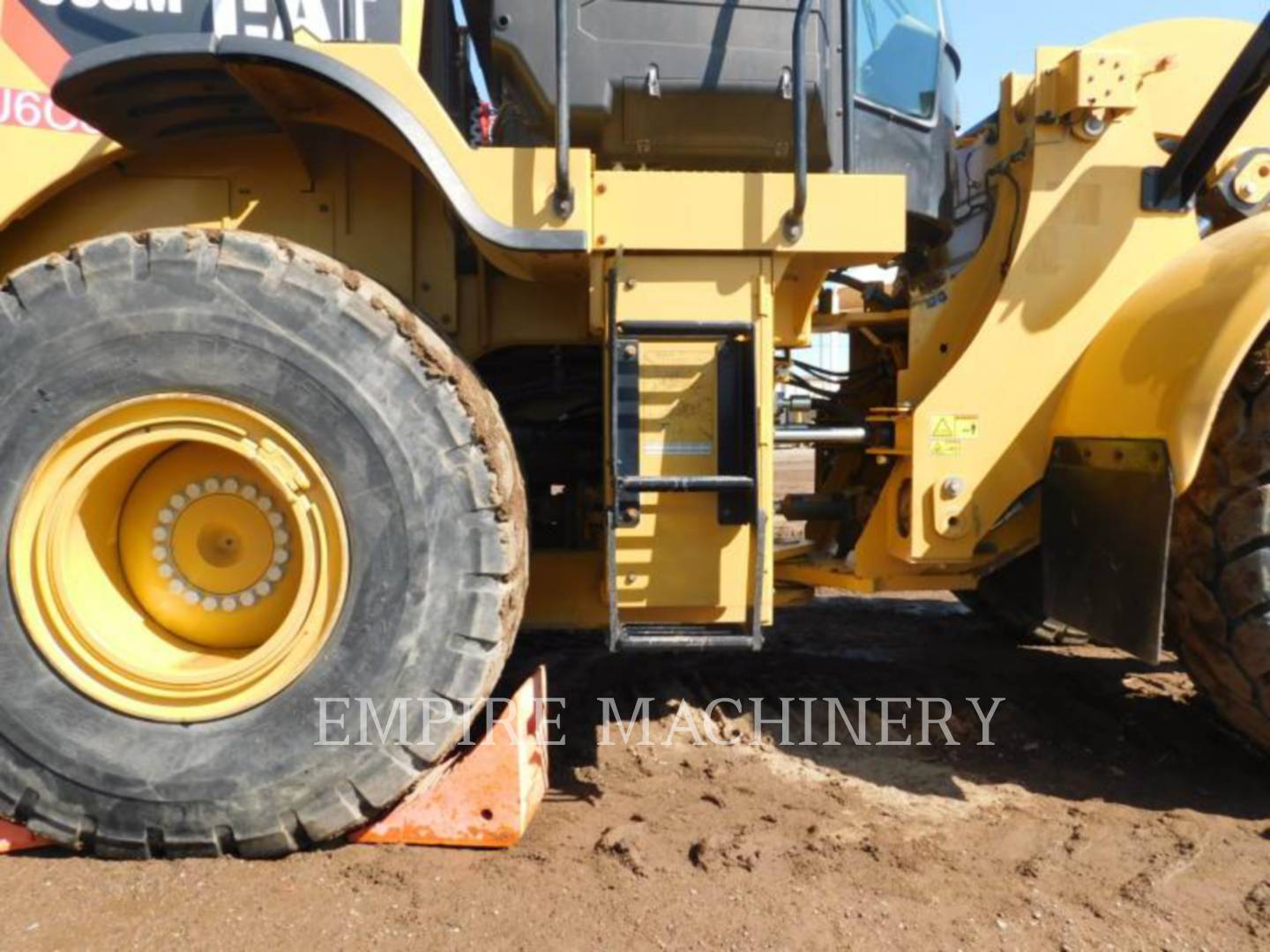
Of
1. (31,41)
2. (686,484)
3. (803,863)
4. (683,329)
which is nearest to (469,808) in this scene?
(803,863)

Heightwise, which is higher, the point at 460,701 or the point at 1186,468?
the point at 1186,468

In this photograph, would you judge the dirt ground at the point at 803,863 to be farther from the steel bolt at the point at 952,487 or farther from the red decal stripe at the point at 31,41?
the red decal stripe at the point at 31,41

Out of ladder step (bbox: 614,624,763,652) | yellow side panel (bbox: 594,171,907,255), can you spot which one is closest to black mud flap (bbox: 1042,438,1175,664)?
yellow side panel (bbox: 594,171,907,255)

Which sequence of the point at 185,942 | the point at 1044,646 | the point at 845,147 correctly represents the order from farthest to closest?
the point at 1044,646, the point at 845,147, the point at 185,942

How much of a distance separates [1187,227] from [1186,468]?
36.9 inches

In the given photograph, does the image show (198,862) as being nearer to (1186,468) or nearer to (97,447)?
(97,447)

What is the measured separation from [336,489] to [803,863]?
5.01 ft

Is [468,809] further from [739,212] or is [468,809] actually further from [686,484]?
[739,212]

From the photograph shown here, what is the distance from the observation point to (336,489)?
7.67ft

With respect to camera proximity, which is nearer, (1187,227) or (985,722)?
(1187,227)

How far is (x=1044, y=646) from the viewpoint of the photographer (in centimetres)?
444

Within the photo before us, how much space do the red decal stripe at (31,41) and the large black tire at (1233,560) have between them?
11.4ft

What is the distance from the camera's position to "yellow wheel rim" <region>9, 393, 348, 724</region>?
2.32 metres

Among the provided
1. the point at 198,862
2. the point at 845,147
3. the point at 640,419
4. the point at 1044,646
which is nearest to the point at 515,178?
the point at 640,419
